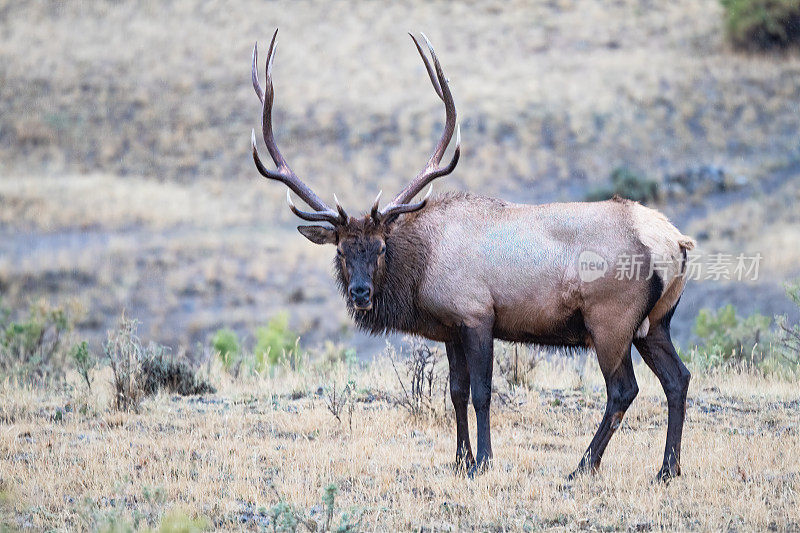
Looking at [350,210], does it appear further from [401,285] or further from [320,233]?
[401,285]

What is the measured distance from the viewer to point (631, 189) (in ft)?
109

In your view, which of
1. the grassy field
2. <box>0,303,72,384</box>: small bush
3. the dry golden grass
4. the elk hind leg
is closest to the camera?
the dry golden grass

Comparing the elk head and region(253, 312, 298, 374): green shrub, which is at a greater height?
the elk head

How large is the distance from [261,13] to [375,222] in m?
45.2

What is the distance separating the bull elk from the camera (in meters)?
8.40

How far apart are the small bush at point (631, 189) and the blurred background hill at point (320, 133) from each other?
33 centimetres

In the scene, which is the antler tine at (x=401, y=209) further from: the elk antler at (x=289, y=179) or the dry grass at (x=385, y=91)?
the dry grass at (x=385, y=91)

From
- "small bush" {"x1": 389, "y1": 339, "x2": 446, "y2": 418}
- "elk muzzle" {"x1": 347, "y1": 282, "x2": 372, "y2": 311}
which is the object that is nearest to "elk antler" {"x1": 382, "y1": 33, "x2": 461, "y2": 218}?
"elk muzzle" {"x1": 347, "y1": 282, "x2": 372, "y2": 311}

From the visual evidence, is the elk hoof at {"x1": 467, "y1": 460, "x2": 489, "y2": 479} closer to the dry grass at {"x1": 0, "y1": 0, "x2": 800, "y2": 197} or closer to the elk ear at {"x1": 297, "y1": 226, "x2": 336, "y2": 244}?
the elk ear at {"x1": 297, "y1": 226, "x2": 336, "y2": 244}

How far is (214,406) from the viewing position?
36.0 feet

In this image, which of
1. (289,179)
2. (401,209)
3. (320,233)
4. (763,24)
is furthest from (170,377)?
(763,24)

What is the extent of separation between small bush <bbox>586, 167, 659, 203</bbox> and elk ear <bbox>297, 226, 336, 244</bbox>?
955 inches

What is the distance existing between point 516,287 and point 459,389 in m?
1.09

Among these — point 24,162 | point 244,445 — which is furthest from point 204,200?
point 244,445
